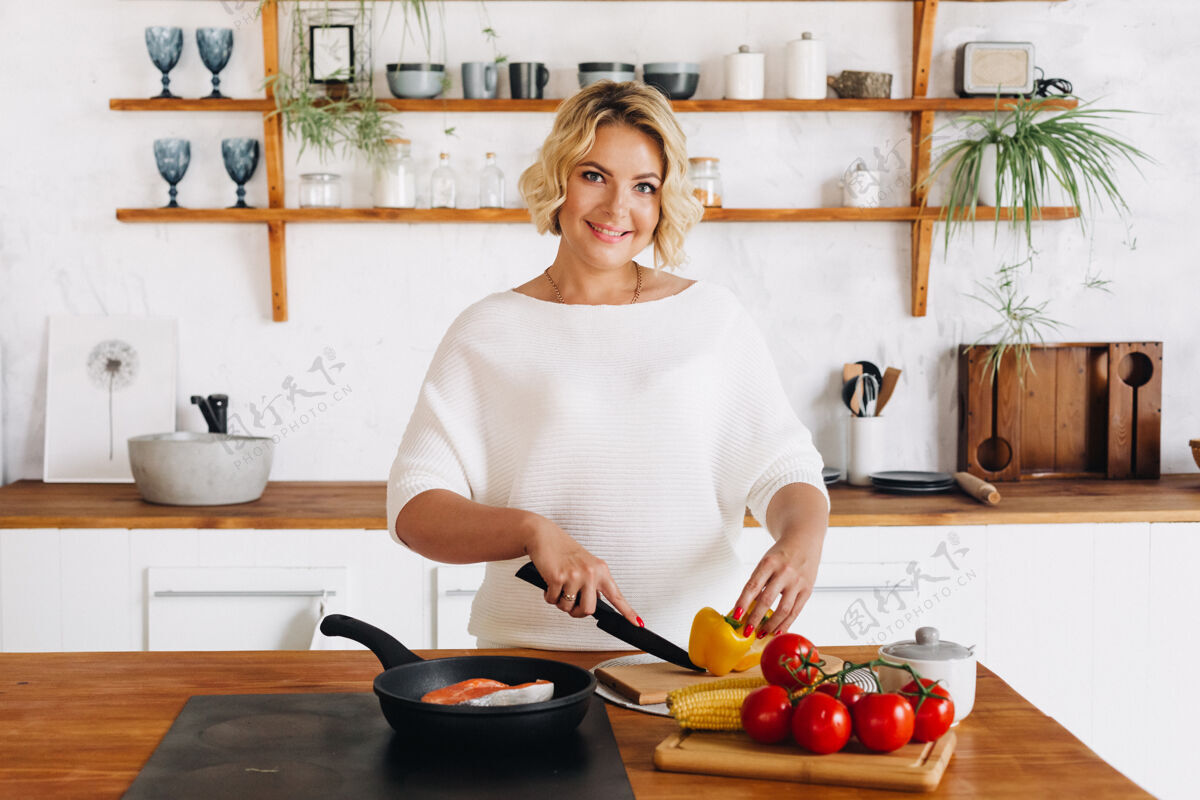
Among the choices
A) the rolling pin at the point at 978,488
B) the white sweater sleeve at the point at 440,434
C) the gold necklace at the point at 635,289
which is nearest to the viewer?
the white sweater sleeve at the point at 440,434

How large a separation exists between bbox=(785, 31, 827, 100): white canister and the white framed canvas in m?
1.82

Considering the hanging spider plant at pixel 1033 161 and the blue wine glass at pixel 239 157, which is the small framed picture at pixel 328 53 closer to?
the blue wine glass at pixel 239 157

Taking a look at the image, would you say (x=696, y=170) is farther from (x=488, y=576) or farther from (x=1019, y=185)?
(x=488, y=576)

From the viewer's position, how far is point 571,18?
3.10m

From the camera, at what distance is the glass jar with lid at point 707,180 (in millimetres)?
3023

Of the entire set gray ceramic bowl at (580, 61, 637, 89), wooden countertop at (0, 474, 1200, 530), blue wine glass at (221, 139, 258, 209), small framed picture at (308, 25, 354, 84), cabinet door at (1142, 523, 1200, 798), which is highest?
small framed picture at (308, 25, 354, 84)

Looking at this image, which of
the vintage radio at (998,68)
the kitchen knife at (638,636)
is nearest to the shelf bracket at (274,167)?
the vintage radio at (998,68)

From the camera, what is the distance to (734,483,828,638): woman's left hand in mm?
1356

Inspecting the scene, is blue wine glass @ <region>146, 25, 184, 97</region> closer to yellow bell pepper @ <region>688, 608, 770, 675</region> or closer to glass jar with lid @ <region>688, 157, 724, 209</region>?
glass jar with lid @ <region>688, 157, 724, 209</region>

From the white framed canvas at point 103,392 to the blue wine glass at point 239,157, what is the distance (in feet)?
1.49

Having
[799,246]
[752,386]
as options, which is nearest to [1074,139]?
[799,246]

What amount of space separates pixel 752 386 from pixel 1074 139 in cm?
183

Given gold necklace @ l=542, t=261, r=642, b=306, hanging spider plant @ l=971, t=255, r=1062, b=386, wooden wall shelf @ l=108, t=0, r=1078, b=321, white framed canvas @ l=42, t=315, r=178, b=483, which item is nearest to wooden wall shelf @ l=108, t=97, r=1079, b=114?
wooden wall shelf @ l=108, t=0, r=1078, b=321

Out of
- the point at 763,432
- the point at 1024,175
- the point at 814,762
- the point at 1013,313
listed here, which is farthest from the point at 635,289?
the point at 1013,313
